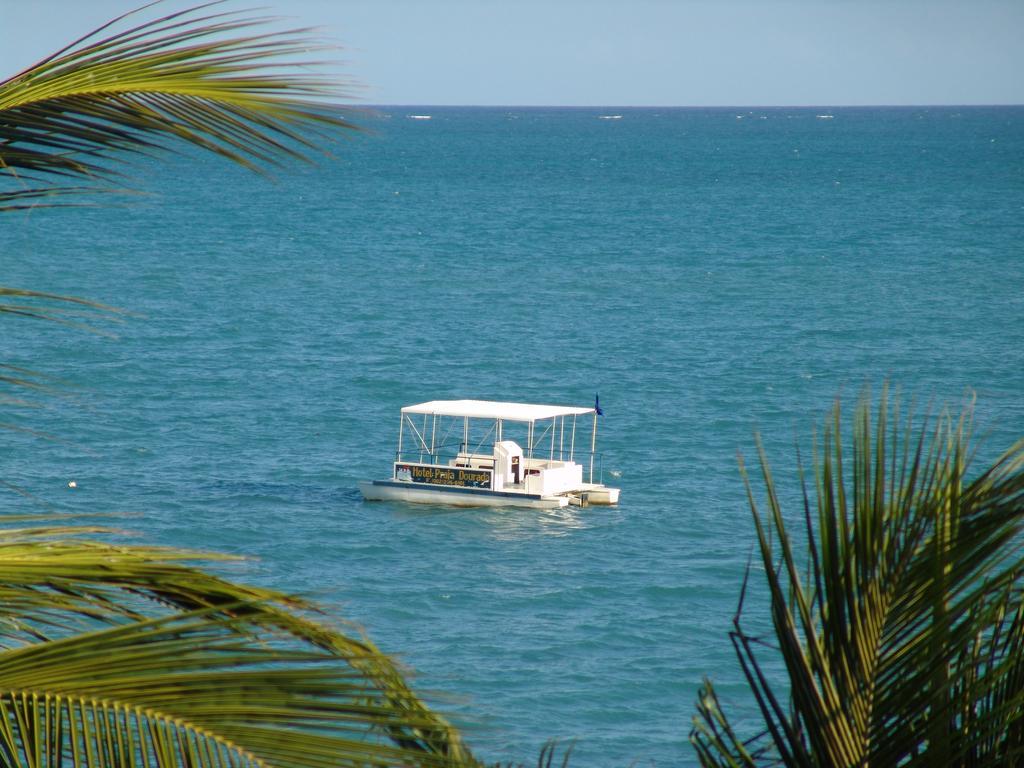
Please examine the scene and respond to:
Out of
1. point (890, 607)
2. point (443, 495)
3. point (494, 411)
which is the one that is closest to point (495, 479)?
point (443, 495)

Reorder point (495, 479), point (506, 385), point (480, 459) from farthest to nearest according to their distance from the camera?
point (506, 385), point (480, 459), point (495, 479)

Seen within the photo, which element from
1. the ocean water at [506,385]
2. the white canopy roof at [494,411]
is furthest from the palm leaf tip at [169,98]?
the white canopy roof at [494,411]

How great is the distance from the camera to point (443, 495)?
38062 millimetres

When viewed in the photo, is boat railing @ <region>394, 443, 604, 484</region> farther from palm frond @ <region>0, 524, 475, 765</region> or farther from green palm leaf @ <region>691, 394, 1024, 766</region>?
palm frond @ <region>0, 524, 475, 765</region>

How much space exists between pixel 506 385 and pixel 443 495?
16973 millimetres

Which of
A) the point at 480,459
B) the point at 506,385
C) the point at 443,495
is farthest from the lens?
the point at 506,385

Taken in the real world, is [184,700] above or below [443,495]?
above

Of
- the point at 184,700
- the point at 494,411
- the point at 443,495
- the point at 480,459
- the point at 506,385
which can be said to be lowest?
the point at 443,495

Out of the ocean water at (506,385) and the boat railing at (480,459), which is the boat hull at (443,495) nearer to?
the ocean water at (506,385)

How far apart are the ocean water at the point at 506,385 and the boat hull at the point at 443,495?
→ 0.53m

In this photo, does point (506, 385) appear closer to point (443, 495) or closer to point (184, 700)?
point (443, 495)

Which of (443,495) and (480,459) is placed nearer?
(443,495)

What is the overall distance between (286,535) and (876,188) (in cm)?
14182

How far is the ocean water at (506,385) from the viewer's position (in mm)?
27125
